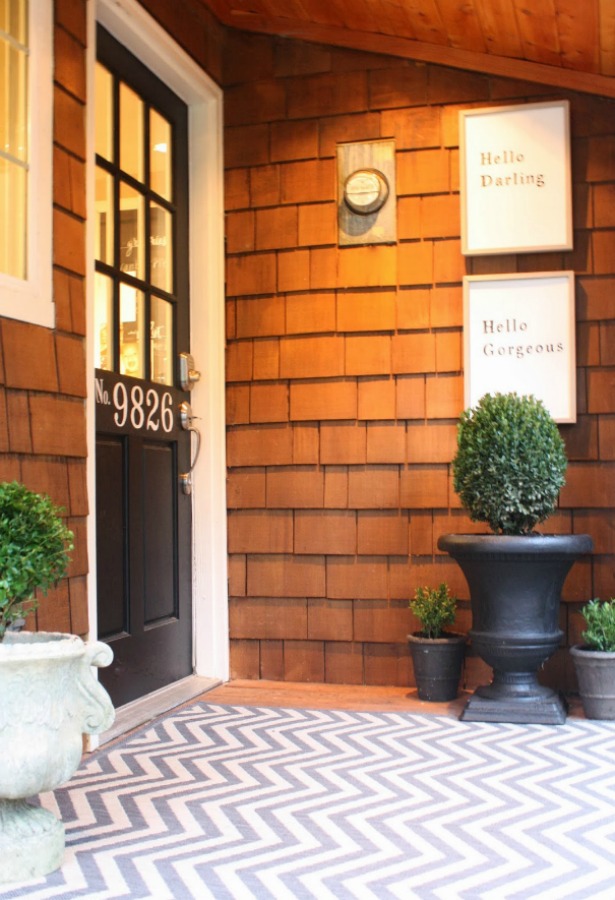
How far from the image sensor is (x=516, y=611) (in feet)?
11.0

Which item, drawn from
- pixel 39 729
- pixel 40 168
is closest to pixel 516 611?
pixel 39 729

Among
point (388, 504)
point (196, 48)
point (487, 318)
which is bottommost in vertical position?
point (388, 504)

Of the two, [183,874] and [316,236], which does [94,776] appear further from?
[316,236]

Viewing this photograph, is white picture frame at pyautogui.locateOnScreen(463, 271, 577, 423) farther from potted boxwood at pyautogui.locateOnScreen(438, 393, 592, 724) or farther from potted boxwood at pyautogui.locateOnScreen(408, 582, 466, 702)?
potted boxwood at pyautogui.locateOnScreen(408, 582, 466, 702)

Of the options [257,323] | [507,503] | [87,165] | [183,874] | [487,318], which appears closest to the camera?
[183,874]

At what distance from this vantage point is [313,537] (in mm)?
4066

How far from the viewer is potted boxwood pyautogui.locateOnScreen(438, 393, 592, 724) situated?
3338mm

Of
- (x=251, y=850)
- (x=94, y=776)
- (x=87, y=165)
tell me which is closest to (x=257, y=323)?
(x=87, y=165)

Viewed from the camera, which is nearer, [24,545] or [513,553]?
[24,545]

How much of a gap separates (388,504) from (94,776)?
1.69 meters

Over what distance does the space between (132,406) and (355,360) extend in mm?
984

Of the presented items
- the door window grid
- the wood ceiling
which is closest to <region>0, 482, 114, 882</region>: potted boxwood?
the door window grid

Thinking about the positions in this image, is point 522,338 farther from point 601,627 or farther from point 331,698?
point 331,698

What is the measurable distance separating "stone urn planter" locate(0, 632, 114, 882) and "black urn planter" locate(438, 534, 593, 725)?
161cm
